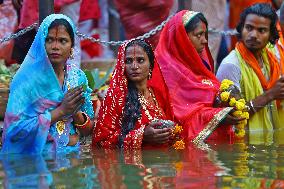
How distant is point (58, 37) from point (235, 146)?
6.24ft

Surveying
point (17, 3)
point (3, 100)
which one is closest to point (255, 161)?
point (3, 100)

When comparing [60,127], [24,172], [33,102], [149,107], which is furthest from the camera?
[149,107]

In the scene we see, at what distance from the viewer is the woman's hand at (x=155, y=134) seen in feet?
23.1

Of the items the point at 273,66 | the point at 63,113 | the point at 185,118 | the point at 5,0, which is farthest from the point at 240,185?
the point at 5,0

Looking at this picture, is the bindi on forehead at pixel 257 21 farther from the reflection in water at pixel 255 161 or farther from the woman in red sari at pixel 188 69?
the reflection in water at pixel 255 161

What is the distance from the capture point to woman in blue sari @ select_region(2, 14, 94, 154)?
6.75 meters

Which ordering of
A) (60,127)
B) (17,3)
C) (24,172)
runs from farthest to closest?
(17,3)
(60,127)
(24,172)

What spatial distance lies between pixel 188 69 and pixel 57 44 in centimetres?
165

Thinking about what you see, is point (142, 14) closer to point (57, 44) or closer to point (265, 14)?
point (265, 14)

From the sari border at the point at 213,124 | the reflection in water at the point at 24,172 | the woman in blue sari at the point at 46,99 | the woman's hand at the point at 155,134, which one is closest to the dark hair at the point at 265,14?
the sari border at the point at 213,124

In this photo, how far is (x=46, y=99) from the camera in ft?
22.6

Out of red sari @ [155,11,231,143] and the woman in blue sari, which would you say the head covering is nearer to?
the woman in blue sari

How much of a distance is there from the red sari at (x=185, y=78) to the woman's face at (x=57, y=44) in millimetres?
1355

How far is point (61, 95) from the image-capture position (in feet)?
22.8
